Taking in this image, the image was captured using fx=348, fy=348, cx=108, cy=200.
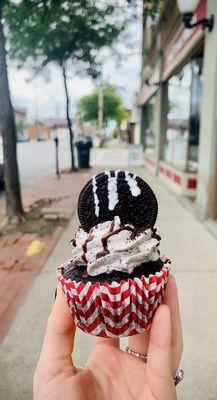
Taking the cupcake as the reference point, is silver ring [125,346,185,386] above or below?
below

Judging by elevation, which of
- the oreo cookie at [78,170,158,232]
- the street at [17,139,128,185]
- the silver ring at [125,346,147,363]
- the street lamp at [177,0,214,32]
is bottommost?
the street at [17,139,128,185]

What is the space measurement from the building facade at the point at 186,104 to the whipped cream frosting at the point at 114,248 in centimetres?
A: 459

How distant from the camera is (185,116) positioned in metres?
9.66

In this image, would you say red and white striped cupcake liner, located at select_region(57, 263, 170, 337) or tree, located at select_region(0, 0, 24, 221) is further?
tree, located at select_region(0, 0, 24, 221)

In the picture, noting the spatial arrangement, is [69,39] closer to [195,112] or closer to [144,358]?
[195,112]

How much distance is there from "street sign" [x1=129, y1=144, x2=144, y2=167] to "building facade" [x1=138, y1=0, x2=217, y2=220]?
2.40m

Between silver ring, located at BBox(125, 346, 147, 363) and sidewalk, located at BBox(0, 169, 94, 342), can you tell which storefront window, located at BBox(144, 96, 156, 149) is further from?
silver ring, located at BBox(125, 346, 147, 363)

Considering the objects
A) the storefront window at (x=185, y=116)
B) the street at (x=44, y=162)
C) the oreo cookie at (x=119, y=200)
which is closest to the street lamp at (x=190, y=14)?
the storefront window at (x=185, y=116)

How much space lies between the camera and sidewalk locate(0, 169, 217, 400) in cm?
238

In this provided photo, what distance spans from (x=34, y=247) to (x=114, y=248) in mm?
3856

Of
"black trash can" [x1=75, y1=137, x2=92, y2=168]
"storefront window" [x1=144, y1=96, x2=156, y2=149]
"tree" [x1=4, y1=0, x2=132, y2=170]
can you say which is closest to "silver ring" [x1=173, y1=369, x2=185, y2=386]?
"tree" [x1=4, y1=0, x2=132, y2=170]

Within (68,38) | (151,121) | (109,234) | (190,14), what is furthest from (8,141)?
(151,121)

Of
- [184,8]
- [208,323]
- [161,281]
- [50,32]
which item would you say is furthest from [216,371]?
[50,32]

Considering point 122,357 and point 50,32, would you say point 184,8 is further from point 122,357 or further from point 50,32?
point 50,32
